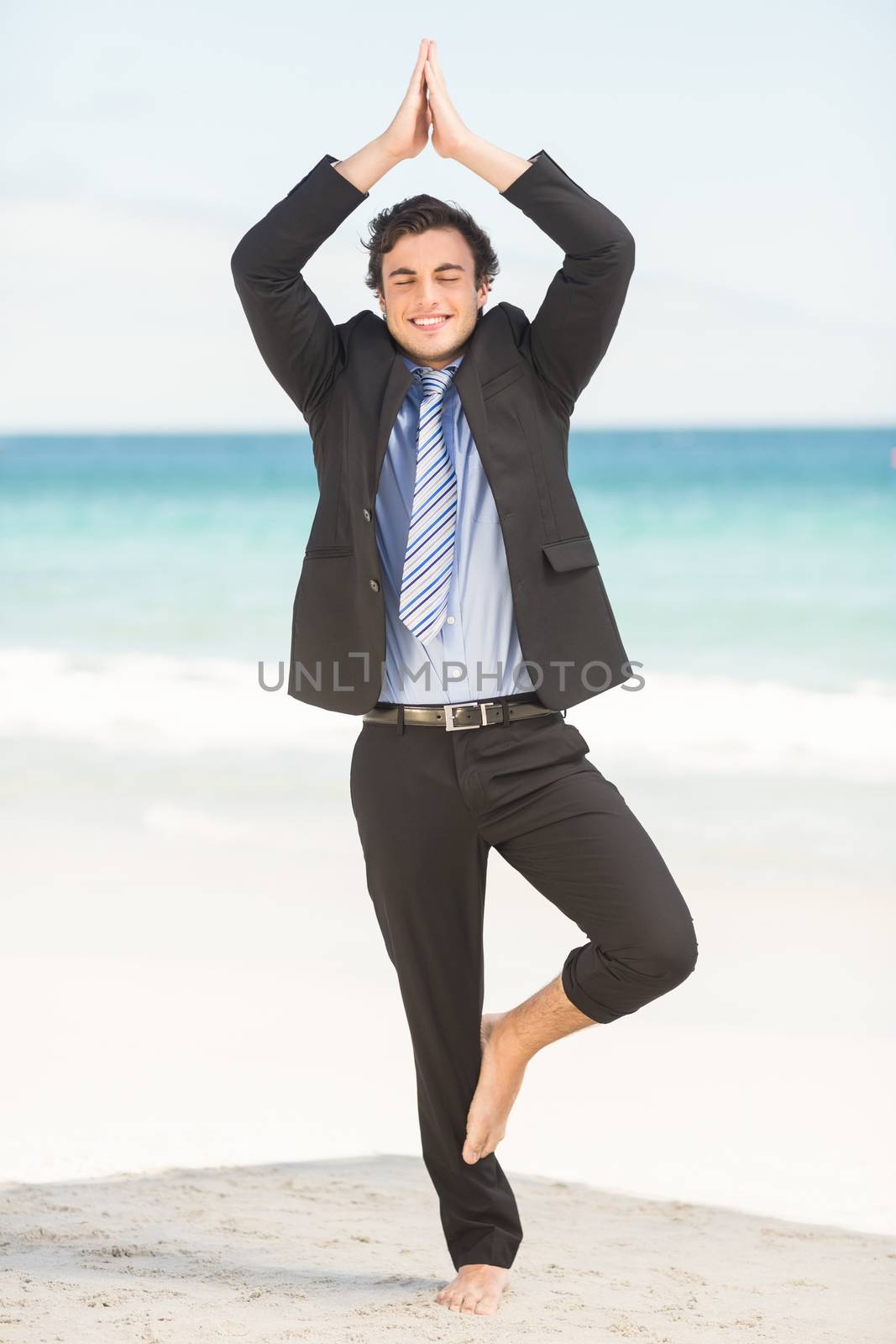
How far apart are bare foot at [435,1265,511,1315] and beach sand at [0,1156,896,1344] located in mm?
27

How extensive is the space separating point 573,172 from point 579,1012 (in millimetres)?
12097

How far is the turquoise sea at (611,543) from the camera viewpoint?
1106 centimetres

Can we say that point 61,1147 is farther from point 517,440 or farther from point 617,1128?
point 517,440

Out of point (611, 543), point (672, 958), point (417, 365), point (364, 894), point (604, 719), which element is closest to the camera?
point (672, 958)

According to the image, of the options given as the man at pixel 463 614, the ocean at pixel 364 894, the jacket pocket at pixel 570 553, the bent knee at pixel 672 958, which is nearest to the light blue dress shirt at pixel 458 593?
the man at pixel 463 614

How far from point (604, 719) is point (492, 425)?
18.9 feet

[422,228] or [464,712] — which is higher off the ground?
[422,228]

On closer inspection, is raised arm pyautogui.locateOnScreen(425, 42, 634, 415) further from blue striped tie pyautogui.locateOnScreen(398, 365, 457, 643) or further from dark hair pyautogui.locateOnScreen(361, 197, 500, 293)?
blue striped tie pyautogui.locateOnScreen(398, 365, 457, 643)

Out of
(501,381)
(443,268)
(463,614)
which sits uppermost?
(443,268)

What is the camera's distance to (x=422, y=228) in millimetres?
2771

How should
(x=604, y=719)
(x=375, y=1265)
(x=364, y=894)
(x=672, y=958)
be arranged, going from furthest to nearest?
(x=604, y=719) < (x=364, y=894) < (x=375, y=1265) < (x=672, y=958)

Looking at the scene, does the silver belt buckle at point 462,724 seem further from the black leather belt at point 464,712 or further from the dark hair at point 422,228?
the dark hair at point 422,228

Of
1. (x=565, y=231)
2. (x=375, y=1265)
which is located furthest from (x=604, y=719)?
(x=565, y=231)

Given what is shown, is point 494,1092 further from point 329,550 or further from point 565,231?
point 565,231
